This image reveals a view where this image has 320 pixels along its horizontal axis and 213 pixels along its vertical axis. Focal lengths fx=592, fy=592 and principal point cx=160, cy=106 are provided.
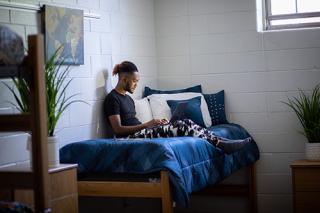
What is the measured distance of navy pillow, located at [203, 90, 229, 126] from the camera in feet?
17.7

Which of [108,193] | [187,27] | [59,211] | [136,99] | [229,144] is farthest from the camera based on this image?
[187,27]

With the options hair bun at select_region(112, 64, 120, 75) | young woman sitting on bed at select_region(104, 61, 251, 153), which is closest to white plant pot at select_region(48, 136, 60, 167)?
young woman sitting on bed at select_region(104, 61, 251, 153)

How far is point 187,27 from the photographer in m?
5.64

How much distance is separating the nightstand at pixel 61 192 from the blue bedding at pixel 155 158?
448mm

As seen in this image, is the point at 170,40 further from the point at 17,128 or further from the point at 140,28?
the point at 17,128

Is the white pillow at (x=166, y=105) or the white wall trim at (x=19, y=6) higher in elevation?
the white wall trim at (x=19, y=6)

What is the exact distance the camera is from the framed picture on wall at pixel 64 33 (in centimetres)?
396

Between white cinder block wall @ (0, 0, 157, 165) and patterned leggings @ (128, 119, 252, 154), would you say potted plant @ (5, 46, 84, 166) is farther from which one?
patterned leggings @ (128, 119, 252, 154)

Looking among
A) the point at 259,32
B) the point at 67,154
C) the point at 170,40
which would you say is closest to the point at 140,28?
the point at 170,40

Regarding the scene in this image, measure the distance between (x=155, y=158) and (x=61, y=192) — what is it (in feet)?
2.22

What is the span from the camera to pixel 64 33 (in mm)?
4133

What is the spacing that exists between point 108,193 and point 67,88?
807 millimetres

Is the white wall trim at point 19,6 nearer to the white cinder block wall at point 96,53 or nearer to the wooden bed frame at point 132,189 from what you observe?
the white cinder block wall at point 96,53

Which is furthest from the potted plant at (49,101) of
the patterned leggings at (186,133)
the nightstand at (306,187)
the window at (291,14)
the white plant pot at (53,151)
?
the window at (291,14)
